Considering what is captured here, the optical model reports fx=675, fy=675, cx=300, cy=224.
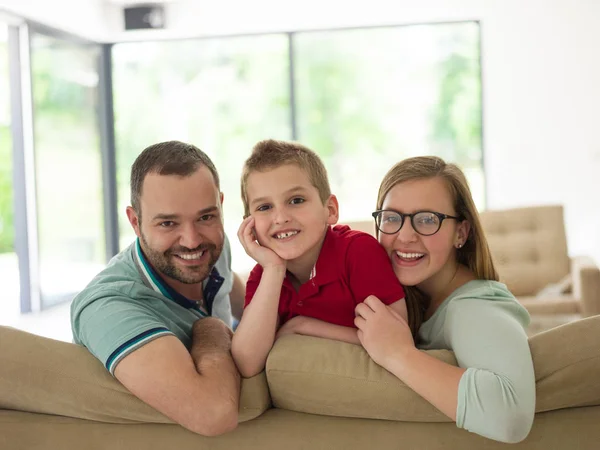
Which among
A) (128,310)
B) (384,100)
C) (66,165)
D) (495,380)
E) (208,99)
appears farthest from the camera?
(208,99)

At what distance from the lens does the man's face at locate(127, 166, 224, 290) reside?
1.70 metres

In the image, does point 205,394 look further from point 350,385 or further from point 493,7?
point 493,7

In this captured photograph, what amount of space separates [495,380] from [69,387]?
0.83 metres

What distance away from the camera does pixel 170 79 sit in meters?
7.65

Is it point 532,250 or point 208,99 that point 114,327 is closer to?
point 532,250

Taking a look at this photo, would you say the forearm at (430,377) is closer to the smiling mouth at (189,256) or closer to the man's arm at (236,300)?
the smiling mouth at (189,256)

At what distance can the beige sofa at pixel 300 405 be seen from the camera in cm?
129

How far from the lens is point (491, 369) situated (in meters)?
1.25

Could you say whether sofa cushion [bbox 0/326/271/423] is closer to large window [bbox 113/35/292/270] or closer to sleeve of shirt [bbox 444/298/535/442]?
sleeve of shirt [bbox 444/298/535/442]

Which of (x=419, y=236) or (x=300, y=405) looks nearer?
(x=300, y=405)

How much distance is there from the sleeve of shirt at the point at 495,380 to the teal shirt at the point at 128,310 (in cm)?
61

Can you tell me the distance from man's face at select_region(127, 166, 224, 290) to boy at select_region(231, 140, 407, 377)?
124mm

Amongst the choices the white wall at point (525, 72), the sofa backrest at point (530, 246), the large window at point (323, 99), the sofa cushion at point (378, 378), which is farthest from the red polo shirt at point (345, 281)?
the large window at point (323, 99)

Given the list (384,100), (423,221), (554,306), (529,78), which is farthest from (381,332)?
(384,100)
